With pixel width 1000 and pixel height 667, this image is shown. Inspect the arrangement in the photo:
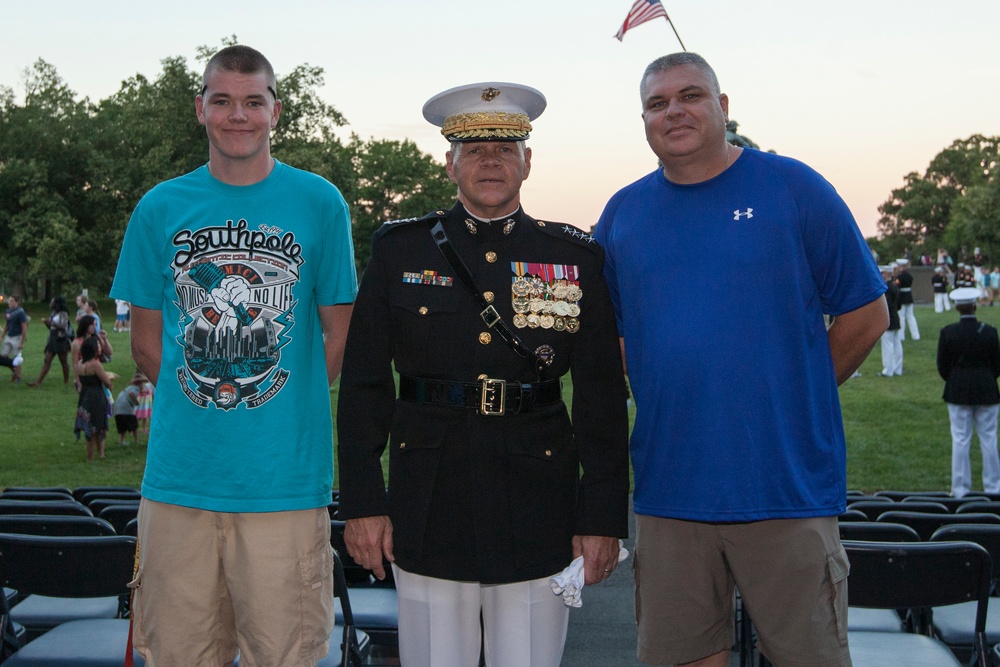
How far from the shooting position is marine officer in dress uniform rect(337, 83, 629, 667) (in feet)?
9.60

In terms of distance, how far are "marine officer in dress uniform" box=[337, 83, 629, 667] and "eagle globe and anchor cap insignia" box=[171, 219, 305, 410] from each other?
266 mm

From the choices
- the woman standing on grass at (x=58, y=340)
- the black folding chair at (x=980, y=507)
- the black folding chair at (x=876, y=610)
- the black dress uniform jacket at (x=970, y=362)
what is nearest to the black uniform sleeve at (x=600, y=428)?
the black folding chair at (x=876, y=610)

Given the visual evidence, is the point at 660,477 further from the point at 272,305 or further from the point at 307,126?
the point at 307,126

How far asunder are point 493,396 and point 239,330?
0.82 meters

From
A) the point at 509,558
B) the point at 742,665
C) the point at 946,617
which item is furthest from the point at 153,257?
the point at 946,617

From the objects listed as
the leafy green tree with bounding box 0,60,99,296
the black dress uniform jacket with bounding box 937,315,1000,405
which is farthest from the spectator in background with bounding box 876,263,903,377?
the leafy green tree with bounding box 0,60,99,296

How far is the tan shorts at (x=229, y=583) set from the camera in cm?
305

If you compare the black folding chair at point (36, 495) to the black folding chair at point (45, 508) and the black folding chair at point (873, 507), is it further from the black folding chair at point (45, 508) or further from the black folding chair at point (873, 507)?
the black folding chair at point (873, 507)

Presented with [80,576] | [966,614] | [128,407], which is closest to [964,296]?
[966,614]

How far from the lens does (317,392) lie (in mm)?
3184

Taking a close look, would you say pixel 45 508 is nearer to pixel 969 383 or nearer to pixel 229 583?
pixel 229 583

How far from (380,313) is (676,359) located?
35.1 inches

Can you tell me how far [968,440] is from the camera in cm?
1155

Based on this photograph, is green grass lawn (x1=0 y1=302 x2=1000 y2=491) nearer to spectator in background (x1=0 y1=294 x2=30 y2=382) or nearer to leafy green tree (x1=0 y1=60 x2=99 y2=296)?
spectator in background (x1=0 y1=294 x2=30 y2=382)
